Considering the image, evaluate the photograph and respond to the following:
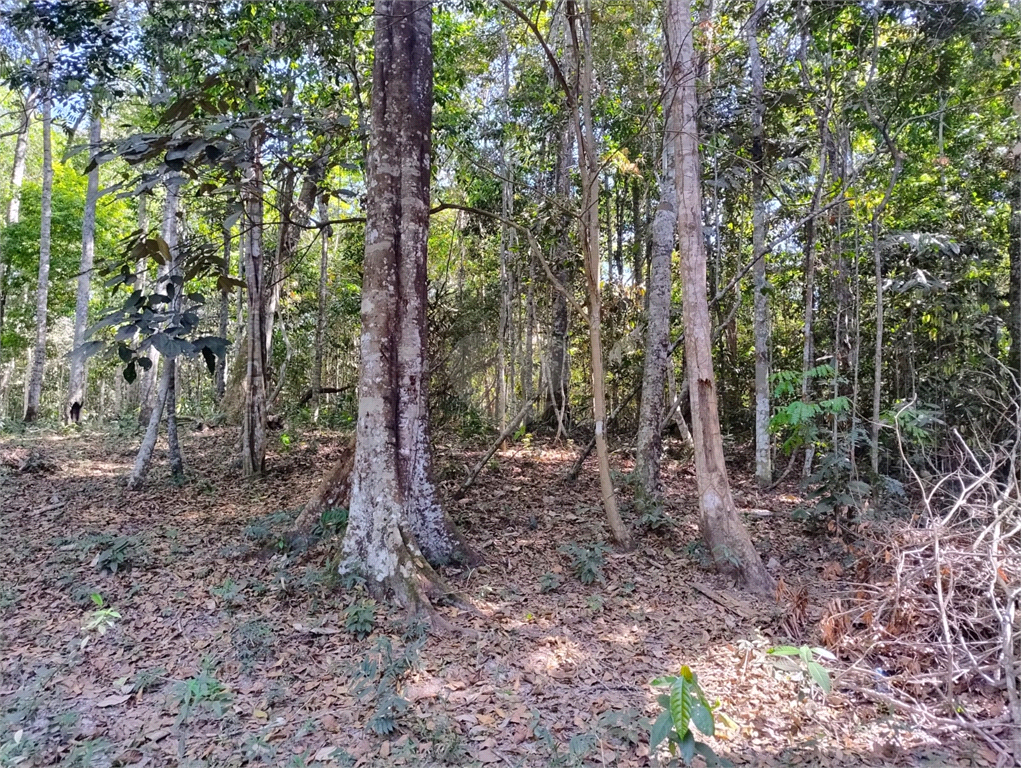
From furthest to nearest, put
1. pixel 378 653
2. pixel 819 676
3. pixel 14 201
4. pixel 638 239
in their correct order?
pixel 14 201 → pixel 638 239 → pixel 378 653 → pixel 819 676

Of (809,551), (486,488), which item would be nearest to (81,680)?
(486,488)

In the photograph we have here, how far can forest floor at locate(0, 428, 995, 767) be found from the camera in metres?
3.10

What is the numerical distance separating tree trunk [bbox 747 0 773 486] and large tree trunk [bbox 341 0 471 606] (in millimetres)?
4845

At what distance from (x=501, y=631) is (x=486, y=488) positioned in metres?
3.41

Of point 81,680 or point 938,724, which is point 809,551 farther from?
point 81,680

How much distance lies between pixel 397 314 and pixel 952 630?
468cm

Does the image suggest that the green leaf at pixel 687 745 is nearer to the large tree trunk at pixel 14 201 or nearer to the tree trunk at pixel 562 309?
the tree trunk at pixel 562 309

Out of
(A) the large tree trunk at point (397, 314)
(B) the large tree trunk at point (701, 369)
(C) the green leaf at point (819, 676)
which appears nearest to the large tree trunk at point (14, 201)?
(A) the large tree trunk at point (397, 314)

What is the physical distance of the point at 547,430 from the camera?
1166cm

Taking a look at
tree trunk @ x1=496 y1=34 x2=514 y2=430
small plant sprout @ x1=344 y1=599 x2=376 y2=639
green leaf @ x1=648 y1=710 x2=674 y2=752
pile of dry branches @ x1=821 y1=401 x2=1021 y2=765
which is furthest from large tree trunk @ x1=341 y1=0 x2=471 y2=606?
tree trunk @ x1=496 y1=34 x2=514 y2=430

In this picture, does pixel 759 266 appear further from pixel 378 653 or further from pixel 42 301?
pixel 42 301

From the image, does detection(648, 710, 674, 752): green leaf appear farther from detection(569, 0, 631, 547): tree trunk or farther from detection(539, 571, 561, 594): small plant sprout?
detection(569, 0, 631, 547): tree trunk

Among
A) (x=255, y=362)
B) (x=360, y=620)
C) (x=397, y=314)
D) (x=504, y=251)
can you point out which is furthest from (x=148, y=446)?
(x=504, y=251)

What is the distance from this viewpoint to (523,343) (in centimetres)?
1326
